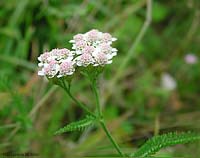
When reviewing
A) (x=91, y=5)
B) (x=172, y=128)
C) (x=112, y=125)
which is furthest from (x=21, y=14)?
(x=172, y=128)

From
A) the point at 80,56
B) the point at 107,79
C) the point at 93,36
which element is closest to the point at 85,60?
the point at 80,56

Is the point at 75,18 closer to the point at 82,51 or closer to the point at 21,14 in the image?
the point at 21,14

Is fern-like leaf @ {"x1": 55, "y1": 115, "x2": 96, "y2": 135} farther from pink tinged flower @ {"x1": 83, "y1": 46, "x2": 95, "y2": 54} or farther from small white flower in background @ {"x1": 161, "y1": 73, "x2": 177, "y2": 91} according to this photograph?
small white flower in background @ {"x1": 161, "y1": 73, "x2": 177, "y2": 91}

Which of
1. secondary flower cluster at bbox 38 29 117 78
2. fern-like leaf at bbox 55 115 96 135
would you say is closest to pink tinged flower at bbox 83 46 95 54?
secondary flower cluster at bbox 38 29 117 78

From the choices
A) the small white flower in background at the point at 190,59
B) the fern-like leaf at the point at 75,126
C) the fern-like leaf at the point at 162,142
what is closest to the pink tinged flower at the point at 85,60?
the fern-like leaf at the point at 75,126

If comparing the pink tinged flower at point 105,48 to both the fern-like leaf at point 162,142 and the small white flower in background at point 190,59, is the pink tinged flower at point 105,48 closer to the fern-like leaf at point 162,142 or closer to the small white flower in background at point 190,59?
the fern-like leaf at point 162,142

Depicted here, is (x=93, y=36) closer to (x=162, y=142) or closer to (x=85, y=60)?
(x=85, y=60)
